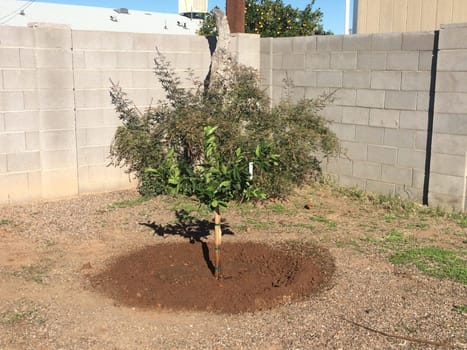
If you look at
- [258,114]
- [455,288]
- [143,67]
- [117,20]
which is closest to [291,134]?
[258,114]

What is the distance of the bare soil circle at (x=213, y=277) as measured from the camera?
471 centimetres

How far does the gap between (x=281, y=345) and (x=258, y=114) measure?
185 inches

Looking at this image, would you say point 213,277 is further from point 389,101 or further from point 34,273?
point 389,101

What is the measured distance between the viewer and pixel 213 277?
205 inches

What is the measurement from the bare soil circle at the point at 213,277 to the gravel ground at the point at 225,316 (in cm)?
13

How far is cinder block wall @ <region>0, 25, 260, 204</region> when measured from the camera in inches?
293

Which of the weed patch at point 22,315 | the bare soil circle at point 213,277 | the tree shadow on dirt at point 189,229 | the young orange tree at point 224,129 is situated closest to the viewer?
the weed patch at point 22,315

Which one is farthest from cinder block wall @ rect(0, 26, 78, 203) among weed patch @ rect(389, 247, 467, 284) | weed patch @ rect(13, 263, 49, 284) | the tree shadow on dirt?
weed patch @ rect(389, 247, 467, 284)

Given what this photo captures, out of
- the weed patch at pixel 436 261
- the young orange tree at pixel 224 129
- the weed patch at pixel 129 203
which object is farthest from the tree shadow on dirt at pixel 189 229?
the weed patch at pixel 436 261

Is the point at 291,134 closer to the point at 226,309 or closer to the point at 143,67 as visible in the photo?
the point at 143,67

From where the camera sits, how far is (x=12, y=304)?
4680 mm

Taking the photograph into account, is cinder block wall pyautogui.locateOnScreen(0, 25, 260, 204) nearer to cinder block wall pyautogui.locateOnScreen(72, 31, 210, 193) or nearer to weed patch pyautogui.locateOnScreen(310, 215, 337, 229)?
cinder block wall pyautogui.locateOnScreen(72, 31, 210, 193)

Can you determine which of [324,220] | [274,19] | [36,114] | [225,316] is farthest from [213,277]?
[274,19]

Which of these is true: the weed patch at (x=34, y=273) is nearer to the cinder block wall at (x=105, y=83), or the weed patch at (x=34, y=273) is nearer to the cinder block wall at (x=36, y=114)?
the cinder block wall at (x=36, y=114)
